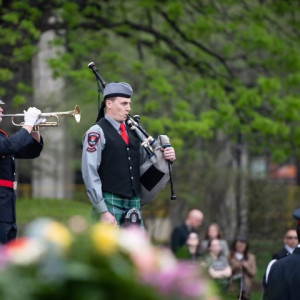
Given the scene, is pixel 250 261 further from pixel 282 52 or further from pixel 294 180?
pixel 294 180

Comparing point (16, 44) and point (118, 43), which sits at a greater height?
point (118, 43)

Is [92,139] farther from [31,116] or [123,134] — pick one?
[31,116]

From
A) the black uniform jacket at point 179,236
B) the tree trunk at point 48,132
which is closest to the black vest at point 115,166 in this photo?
the black uniform jacket at point 179,236

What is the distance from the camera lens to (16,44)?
17453mm

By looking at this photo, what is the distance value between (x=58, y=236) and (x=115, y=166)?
221 inches

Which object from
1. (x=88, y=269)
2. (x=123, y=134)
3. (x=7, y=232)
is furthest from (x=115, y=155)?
(x=88, y=269)

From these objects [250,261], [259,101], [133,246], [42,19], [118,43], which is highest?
[118,43]

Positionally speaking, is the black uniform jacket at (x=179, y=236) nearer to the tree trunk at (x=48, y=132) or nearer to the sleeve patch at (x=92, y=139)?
the tree trunk at (x=48, y=132)

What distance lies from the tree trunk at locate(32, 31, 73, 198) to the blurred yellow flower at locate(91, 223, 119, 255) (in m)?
14.9

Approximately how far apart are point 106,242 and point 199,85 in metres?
16.0

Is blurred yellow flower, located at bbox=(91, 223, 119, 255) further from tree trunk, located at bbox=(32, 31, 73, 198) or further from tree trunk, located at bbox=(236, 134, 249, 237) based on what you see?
tree trunk, located at bbox=(236, 134, 249, 237)

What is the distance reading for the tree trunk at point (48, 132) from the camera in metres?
19.6

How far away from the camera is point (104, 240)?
2732 mm

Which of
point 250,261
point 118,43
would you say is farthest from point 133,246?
point 118,43
